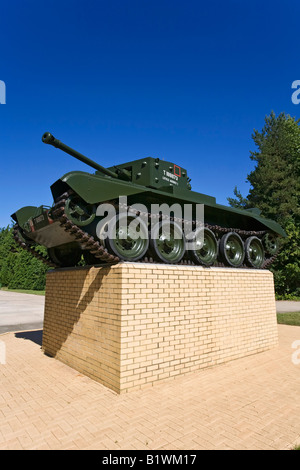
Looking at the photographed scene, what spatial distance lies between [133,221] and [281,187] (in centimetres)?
2614

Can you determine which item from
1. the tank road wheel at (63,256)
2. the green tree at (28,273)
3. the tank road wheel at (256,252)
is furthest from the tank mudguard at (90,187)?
the green tree at (28,273)

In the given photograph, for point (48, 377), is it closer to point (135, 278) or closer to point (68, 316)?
point (68, 316)

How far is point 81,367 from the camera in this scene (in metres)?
6.00

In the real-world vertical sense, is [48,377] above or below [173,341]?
below

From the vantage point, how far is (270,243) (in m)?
9.91

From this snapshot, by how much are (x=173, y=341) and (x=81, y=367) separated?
6.42ft

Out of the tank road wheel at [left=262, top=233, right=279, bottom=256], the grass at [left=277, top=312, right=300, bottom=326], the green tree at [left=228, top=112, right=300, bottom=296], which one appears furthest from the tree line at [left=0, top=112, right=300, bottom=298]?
the tank road wheel at [left=262, top=233, right=279, bottom=256]

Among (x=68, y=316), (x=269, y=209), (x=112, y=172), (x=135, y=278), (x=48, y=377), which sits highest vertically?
(x=269, y=209)

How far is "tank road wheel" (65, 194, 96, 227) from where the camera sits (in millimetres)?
5019

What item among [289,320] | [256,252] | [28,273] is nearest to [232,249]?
[256,252]

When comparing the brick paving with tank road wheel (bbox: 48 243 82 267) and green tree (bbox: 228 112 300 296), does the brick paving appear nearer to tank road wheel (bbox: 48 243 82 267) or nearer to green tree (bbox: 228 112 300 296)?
tank road wheel (bbox: 48 243 82 267)

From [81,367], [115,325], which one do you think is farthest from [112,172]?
[81,367]

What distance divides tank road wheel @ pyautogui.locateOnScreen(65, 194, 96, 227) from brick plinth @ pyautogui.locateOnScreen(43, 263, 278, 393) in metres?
1.02
